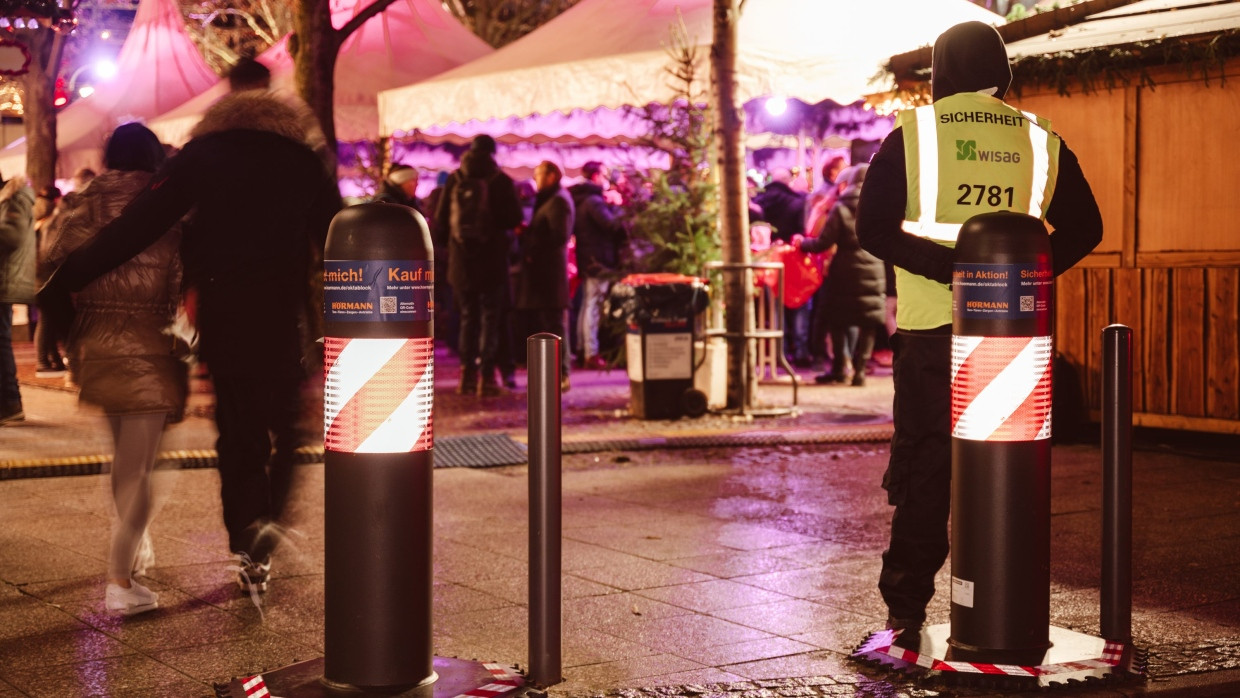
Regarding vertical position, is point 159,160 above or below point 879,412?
above

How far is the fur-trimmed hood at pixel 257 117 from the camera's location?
5773 millimetres

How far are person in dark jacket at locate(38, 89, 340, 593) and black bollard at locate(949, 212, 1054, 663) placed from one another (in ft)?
8.09

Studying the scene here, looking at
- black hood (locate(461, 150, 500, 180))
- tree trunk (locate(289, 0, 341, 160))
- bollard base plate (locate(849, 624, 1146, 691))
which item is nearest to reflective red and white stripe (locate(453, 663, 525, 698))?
bollard base plate (locate(849, 624, 1146, 691))

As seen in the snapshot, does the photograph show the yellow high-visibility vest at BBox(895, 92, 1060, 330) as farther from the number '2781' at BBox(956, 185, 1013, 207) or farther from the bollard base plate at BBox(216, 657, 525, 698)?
the bollard base plate at BBox(216, 657, 525, 698)

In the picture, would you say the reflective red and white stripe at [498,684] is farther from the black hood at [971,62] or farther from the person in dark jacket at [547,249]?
the person in dark jacket at [547,249]

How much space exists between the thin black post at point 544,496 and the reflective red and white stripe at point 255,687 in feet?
2.55

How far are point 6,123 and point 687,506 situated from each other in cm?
5658

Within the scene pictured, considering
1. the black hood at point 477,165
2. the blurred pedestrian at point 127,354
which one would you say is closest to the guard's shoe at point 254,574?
the blurred pedestrian at point 127,354

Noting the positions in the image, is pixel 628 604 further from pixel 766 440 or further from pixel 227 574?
pixel 766 440

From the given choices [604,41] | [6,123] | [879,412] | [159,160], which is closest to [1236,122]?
[879,412]

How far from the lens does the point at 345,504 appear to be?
4234 mm

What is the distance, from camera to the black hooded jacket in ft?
16.5

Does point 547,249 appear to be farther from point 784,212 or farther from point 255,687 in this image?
point 255,687

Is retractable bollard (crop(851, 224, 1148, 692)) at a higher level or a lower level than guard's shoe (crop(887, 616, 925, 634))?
higher
